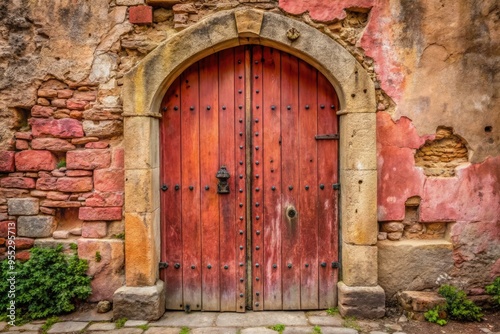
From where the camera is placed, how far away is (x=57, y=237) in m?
3.47

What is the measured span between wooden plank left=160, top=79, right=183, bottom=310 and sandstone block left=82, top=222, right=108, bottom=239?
1.81 ft

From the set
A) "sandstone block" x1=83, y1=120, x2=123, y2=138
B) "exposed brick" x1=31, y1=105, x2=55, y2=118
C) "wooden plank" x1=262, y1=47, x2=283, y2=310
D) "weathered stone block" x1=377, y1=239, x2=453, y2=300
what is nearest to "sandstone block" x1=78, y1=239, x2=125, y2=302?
"sandstone block" x1=83, y1=120, x2=123, y2=138

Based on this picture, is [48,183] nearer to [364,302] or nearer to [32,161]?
[32,161]

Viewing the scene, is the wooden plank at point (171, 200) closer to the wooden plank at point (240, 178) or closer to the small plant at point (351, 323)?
the wooden plank at point (240, 178)

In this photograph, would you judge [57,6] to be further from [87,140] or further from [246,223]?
[246,223]

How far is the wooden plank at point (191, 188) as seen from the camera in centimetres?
349

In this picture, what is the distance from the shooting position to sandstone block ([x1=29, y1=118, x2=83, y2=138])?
344cm

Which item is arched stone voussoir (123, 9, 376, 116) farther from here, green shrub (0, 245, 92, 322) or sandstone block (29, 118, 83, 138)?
green shrub (0, 245, 92, 322)

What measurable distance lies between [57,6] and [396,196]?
12.1 feet

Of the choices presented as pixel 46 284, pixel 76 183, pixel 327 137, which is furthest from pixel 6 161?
pixel 327 137

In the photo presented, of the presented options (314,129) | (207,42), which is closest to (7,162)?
(207,42)

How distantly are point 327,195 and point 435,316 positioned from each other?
1.39m

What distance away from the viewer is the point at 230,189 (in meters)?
3.49

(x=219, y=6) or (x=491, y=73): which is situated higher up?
(x=219, y=6)
